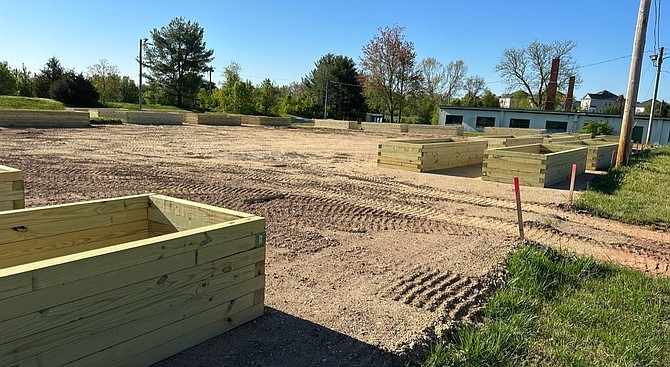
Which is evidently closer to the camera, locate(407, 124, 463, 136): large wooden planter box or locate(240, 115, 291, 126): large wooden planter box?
locate(407, 124, 463, 136): large wooden planter box

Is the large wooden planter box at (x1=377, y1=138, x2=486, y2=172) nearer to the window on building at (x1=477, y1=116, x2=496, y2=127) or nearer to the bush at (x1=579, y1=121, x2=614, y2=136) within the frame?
the bush at (x1=579, y1=121, x2=614, y2=136)

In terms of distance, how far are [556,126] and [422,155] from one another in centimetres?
3539

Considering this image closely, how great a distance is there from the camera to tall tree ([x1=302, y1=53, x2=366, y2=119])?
66688 mm

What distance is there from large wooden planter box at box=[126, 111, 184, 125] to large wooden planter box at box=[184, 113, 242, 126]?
5.48ft

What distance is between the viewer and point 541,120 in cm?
Answer: 4400

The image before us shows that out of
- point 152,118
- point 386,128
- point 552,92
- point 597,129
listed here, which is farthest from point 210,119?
point 552,92

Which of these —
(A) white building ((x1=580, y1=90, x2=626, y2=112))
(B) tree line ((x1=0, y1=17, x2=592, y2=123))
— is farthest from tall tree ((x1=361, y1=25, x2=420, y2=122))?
(A) white building ((x1=580, y1=90, x2=626, y2=112))

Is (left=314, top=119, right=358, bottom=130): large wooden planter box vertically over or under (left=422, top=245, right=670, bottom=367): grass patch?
over

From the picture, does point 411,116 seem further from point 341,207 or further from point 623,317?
point 623,317

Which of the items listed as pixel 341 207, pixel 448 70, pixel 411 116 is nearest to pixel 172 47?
pixel 411 116

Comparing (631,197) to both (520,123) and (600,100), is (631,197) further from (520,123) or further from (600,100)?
(600,100)

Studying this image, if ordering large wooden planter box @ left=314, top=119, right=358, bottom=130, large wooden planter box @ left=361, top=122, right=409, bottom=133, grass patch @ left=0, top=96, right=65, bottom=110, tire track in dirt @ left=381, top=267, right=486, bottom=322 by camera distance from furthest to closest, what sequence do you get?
1. large wooden planter box @ left=314, top=119, right=358, bottom=130
2. large wooden planter box @ left=361, top=122, right=409, bottom=133
3. grass patch @ left=0, top=96, right=65, bottom=110
4. tire track in dirt @ left=381, top=267, right=486, bottom=322

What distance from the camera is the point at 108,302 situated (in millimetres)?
2707

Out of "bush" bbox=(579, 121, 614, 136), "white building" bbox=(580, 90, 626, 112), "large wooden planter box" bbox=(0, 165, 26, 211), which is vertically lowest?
"large wooden planter box" bbox=(0, 165, 26, 211)
